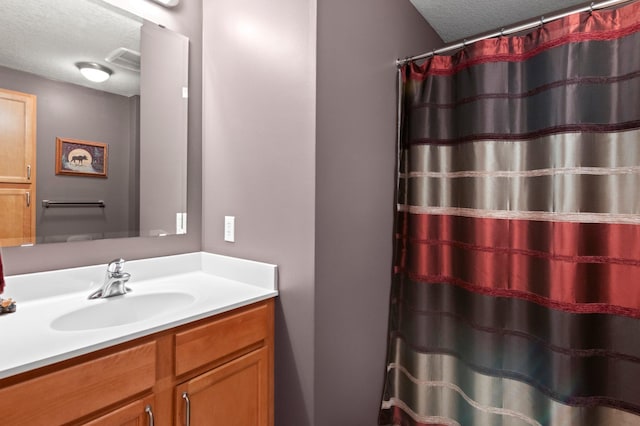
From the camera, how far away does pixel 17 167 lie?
4.15 feet

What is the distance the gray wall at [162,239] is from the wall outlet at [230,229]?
23 centimetres

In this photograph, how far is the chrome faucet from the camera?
4.33 ft

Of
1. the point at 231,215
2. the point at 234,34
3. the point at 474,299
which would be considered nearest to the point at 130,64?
the point at 234,34

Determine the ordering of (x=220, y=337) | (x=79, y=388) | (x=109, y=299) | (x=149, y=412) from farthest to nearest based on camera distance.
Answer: (x=109, y=299) → (x=220, y=337) → (x=149, y=412) → (x=79, y=388)

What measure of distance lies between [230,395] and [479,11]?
7.68 feet

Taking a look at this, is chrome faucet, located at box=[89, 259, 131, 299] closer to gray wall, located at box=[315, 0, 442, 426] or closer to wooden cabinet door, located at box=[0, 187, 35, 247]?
wooden cabinet door, located at box=[0, 187, 35, 247]

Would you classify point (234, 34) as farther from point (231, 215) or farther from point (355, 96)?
point (231, 215)

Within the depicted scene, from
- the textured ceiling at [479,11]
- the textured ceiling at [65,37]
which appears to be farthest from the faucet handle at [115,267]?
the textured ceiling at [479,11]

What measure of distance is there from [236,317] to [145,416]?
0.39m

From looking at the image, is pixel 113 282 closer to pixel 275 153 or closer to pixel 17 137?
pixel 17 137

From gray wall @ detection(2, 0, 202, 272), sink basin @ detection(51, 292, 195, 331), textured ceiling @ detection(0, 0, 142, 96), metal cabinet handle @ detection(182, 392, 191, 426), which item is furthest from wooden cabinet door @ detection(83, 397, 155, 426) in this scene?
textured ceiling @ detection(0, 0, 142, 96)

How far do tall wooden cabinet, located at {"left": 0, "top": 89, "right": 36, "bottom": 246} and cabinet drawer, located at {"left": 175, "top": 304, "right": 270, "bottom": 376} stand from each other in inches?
30.5

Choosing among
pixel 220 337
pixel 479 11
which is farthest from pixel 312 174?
pixel 479 11

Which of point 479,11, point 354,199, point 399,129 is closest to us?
point 354,199
